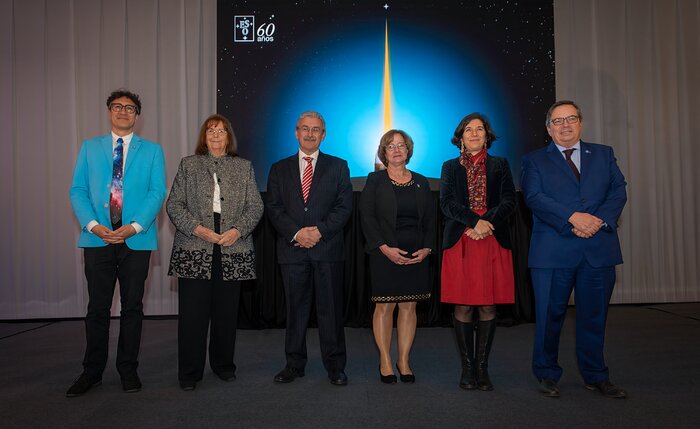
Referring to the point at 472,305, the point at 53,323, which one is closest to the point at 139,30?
the point at 53,323

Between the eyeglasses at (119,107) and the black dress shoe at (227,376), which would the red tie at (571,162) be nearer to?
the black dress shoe at (227,376)

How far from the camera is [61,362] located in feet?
11.5

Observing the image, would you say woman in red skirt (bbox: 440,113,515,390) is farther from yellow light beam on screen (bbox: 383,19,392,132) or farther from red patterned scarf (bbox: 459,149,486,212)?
yellow light beam on screen (bbox: 383,19,392,132)

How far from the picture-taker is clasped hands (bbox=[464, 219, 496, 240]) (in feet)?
8.87

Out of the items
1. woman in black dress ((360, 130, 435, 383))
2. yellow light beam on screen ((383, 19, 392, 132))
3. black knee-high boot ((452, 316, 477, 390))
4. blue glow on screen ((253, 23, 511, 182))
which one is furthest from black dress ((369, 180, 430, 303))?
yellow light beam on screen ((383, 19, 392, 132))

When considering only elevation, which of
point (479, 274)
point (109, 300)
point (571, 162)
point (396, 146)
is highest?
point (396, 146)

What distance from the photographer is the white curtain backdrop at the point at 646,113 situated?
6.05 m

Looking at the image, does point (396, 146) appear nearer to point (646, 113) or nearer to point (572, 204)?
point (572, 204)

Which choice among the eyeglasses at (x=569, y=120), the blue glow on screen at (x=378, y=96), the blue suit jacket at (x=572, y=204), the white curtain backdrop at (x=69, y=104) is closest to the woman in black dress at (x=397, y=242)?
the blue suit jacket at (x=572, y=204)

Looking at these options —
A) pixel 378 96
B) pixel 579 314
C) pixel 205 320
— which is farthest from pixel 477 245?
pixel 378 96

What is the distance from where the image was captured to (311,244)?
114 inches

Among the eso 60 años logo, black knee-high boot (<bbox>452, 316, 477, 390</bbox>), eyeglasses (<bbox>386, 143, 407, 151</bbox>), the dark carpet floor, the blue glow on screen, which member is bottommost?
the dark carpet floor

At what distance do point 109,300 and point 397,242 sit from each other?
5.58 ft

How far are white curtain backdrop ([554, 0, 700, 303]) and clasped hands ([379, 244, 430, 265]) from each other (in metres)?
4.14
